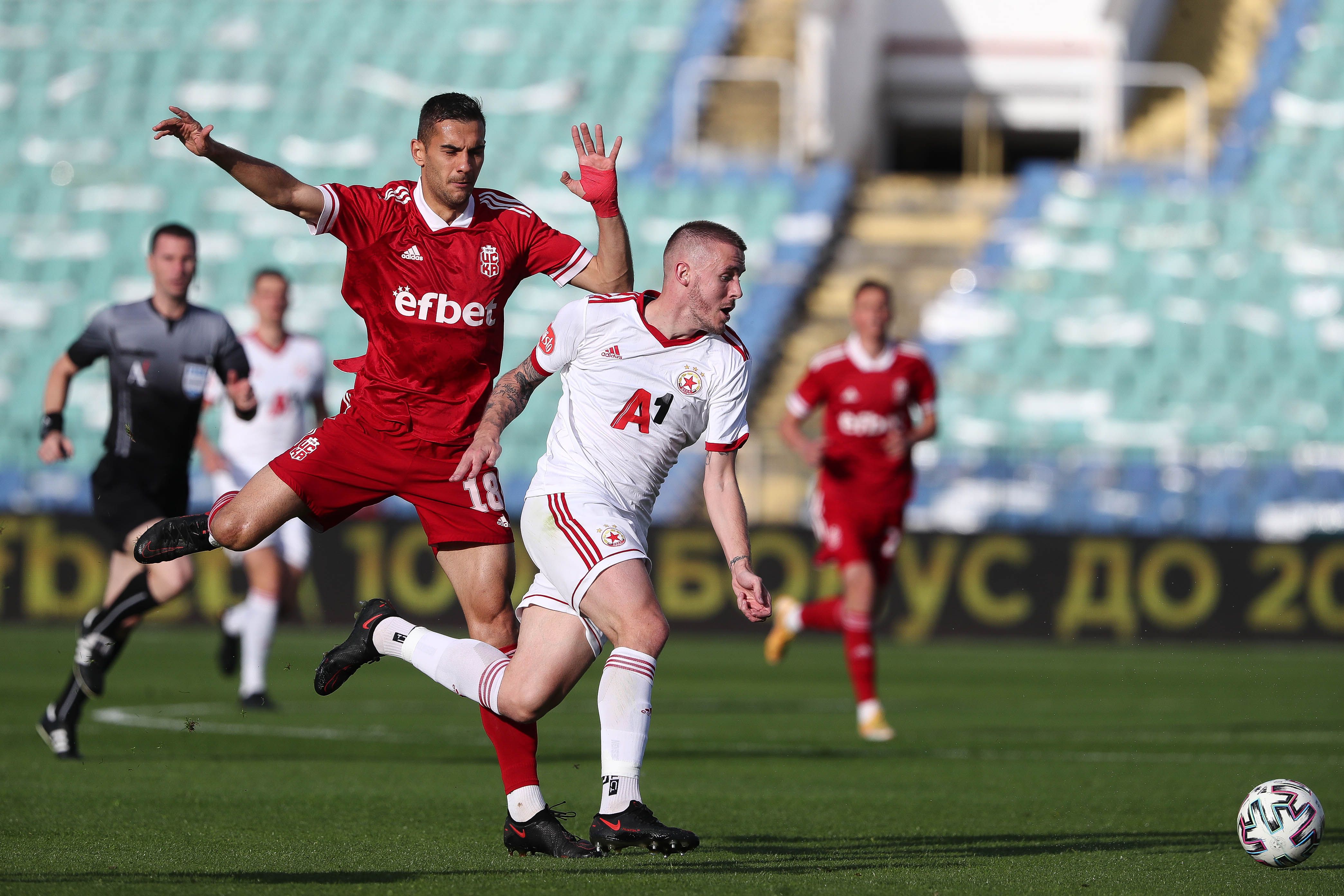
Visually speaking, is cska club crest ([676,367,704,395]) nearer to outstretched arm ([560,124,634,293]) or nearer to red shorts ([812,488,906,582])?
outstretched arm ([560,124,634,293])

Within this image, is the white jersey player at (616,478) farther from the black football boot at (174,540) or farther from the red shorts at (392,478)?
the black football boot at (174,540)

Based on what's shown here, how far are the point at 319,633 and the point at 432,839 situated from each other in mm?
12065

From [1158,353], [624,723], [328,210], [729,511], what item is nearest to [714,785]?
[624,723]

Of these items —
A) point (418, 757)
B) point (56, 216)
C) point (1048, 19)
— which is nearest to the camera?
point (418, 757)

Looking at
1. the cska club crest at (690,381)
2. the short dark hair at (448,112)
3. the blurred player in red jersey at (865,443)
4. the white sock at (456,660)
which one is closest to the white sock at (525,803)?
the white sock at (456,660)

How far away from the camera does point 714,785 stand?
7.85m

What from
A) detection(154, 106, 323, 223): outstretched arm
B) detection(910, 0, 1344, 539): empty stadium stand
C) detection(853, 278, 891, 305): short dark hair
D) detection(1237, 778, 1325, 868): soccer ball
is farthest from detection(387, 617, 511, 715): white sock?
detection(910, 0, 1344, 539): empty stadium stand

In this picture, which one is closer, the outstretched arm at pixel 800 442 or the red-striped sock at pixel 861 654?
the red-striped sock at pixel 861 654

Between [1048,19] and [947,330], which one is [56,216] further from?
[1048,19]

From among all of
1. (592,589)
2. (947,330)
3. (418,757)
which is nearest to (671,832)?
(592,589)

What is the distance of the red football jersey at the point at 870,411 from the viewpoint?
11102 millimetres

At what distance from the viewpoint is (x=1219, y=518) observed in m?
17.8

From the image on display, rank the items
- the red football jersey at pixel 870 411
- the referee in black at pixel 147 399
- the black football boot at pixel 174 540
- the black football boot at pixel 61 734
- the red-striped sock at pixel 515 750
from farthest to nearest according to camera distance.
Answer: the red football jersey at pixel 870 411, the referee in black at pixel 147 399, the black football boot at pixel 61 734, the black football boot at pixel 174 540, the red-striped sock at pixel 515 750

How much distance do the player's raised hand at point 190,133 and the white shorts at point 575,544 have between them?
5.07 ft
